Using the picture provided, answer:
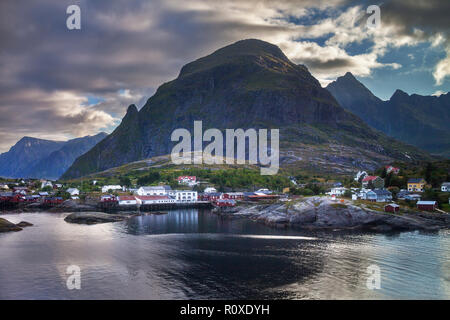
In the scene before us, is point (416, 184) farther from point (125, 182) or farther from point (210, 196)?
point (125, 182)

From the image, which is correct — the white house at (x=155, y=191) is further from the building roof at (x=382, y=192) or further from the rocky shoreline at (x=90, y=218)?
the building roof at (x=382, y=192)

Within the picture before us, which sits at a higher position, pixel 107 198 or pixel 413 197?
pixel 413 197

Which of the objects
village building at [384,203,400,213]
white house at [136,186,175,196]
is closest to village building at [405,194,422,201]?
village building at [384,203,400,213]

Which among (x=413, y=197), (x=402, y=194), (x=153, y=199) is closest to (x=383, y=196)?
(x=402, y=194)

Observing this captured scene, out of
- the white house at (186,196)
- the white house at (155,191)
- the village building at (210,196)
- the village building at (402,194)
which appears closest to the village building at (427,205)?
the village building at (402,194)
